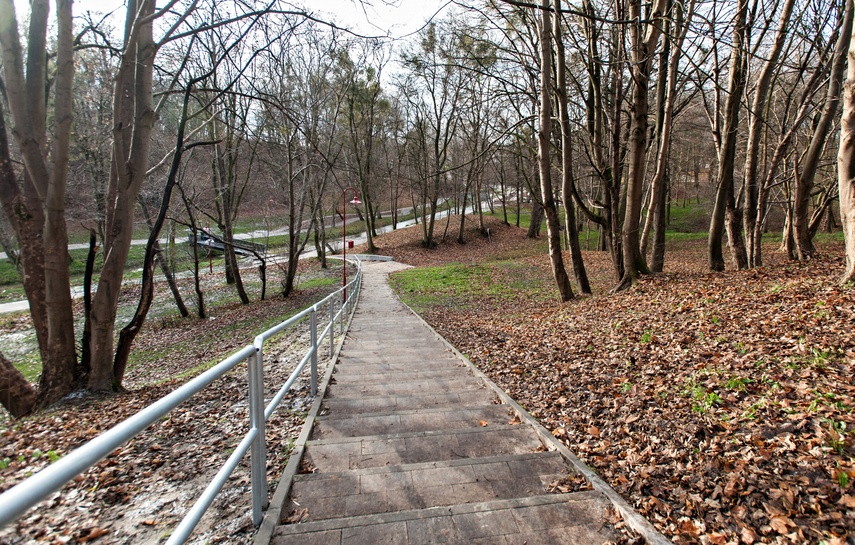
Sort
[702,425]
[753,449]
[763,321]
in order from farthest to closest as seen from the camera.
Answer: [763,321], [702,425], [753,449]

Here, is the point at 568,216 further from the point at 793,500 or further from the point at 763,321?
the point at 793,500

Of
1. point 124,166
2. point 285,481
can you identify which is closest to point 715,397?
point 285,481

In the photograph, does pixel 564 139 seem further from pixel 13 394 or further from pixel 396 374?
pixel 13 394

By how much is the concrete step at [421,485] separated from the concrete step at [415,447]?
0.28 metres

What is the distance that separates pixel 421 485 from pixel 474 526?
58 centimetres

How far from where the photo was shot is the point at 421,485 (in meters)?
2.98

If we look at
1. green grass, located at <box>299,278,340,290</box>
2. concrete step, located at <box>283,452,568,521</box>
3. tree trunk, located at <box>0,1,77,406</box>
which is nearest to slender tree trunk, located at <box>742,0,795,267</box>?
concrete step, located at <box>283,452,568,521</box>

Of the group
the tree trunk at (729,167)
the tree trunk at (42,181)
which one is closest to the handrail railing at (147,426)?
the tree trunk at (42,181)

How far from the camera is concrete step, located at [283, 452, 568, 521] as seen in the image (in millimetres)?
2770

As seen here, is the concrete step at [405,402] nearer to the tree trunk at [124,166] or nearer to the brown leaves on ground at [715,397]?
the brown leaves on ground at [715,397]

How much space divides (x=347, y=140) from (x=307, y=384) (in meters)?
27.2

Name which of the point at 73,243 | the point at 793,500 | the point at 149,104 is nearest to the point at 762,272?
the point at 793,500

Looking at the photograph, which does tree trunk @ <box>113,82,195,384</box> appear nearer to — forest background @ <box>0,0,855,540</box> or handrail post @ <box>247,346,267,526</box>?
forest background @ <box>0,0,855,540</box>

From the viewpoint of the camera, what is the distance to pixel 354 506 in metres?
2.76
